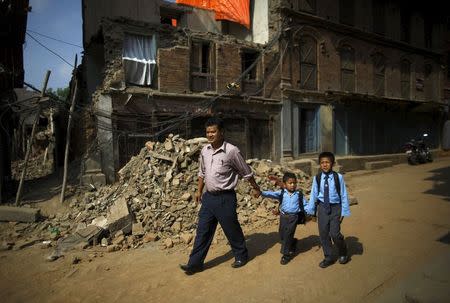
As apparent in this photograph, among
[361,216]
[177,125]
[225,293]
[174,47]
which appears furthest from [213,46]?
[225,293]

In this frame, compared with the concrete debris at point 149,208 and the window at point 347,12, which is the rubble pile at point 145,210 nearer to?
the concrete debris at point 149,208

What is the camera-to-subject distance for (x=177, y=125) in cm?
1170

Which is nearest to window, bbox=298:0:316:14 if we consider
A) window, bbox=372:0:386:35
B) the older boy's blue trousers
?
window, bbox=372:0:386:35

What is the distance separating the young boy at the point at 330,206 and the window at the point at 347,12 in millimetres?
14742

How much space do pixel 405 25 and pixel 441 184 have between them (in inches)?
532

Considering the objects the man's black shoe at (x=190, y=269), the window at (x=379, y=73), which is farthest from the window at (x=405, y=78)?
the man's black shoe at (x=190, y=269)

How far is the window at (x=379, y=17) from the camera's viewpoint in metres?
18.1

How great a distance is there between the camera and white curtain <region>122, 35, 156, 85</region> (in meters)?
11.2

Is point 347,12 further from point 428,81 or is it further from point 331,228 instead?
point 331,228

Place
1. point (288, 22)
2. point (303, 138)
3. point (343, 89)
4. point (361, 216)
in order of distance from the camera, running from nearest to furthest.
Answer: point (361, 216)
point (288, 22)
point (303, 138)
point (343, 89)

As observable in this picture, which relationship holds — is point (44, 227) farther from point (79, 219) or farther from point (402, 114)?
point (402, 114)

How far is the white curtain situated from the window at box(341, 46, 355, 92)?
32.6 feet

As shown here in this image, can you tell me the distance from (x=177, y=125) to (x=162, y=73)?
1.92 m

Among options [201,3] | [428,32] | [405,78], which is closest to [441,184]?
[405,78]
